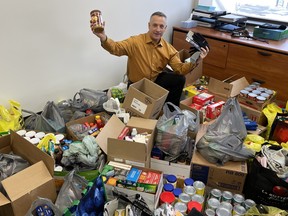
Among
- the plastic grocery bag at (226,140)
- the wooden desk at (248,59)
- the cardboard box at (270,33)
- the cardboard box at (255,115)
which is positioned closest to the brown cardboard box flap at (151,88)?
the plastic grocery bag at (226,140)

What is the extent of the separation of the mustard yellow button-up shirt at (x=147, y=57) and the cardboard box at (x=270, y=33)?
3.86ft

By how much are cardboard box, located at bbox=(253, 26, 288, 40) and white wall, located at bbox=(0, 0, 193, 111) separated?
3.80 ft

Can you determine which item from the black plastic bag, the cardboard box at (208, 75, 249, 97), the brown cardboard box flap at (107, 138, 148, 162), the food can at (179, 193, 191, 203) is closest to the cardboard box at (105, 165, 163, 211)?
the food can at (179, 193, 191, 203)

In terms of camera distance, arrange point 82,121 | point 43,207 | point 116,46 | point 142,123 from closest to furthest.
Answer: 1. point 43,207
2. point 142,123
3. point 82,121
4. point 116,46

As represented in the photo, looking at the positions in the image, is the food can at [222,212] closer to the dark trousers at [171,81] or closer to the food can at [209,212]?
the food can at [209,212]

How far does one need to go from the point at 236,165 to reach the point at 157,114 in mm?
719

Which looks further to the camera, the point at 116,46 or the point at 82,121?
the point at 116,46

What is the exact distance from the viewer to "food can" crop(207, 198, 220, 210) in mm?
1504

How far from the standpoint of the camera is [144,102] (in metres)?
2.10

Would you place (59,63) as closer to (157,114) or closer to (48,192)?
(157,114)

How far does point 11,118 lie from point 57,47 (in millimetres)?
733

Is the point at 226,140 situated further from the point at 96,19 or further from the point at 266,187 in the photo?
the point at 96,19

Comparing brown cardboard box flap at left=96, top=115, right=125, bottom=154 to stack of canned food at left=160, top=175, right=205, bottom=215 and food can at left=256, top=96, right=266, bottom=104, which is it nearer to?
stack of canned food at left=160, top=175, right=205, bottom=215

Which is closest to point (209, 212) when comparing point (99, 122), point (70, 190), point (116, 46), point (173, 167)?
point (173, 167)
